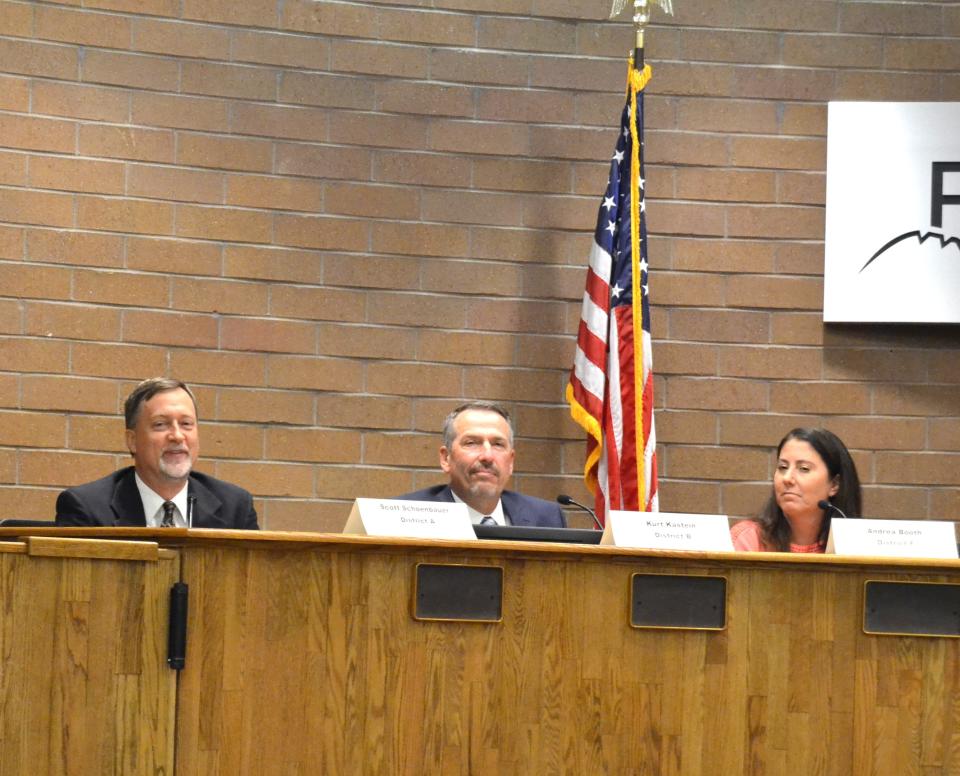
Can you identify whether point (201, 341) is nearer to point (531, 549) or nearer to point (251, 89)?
point (251, 89)

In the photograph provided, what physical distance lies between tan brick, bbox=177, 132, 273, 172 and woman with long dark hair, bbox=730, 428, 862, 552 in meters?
1.93

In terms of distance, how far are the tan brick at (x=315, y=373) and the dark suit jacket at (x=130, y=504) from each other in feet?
2.16

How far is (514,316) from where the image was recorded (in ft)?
15.2

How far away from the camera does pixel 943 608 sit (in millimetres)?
2734

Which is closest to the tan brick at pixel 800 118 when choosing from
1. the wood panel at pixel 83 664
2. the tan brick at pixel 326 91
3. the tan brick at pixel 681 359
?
the tan brick at pixel 681 359

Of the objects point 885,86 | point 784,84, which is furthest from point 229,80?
point 885,86

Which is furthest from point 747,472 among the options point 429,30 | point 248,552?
point 248,552

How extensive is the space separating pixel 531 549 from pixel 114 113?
8.15ft

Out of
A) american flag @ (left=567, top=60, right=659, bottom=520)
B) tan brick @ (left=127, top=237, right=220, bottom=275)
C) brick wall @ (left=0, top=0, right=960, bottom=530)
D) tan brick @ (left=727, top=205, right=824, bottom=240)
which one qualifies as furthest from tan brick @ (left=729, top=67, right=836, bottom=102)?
tan brick @ (left=127, top=237, right=220, bottom=275)

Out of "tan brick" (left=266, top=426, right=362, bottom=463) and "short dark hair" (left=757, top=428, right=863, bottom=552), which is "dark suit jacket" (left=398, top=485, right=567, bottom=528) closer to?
"tan brick" (left=266, top=426, right=362, bottom=463)

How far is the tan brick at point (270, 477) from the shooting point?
4441mm

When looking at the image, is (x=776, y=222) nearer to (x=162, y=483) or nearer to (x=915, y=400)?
(x=915, y=400)

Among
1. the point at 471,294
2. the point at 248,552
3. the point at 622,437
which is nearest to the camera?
the point at 248,552

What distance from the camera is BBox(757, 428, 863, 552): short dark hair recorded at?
3816mm
